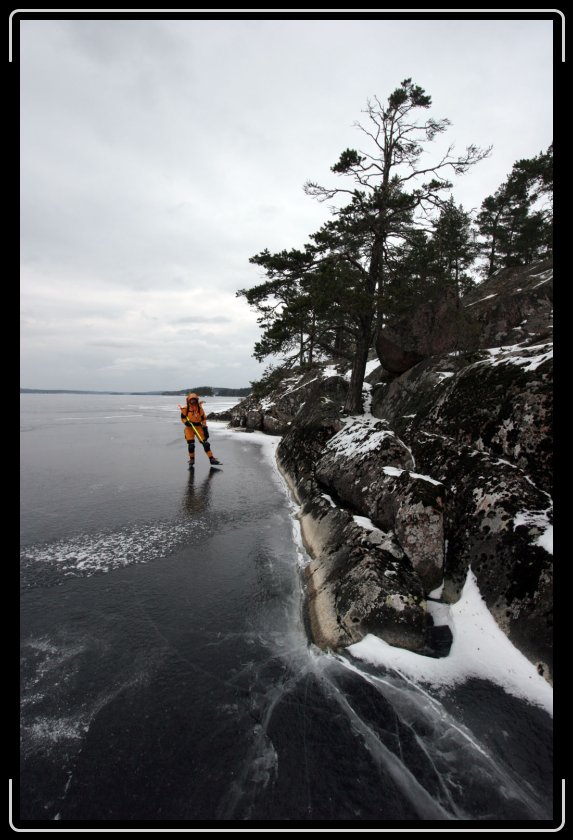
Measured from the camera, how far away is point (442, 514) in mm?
6438

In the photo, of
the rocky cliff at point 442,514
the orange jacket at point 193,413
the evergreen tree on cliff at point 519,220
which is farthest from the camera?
the evergreen tree on cliff at point 519,220

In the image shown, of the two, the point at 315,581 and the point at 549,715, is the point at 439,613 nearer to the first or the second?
the point at 549,715

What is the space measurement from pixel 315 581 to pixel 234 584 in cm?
168

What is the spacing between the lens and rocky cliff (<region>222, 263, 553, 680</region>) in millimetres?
5117

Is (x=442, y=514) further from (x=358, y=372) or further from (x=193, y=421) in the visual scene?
(x=193, y=421)

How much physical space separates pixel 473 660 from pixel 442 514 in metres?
2.38

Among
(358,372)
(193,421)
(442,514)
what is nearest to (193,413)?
(193,421)

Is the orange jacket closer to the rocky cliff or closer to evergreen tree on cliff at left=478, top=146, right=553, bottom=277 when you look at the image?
the rocky cliff

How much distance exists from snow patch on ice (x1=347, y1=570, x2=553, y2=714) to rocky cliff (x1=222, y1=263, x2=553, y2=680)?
145 millimetres

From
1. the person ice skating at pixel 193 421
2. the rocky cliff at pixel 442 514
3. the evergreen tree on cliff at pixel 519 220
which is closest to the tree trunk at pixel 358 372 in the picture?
the rocky cliff at pixel 442 514

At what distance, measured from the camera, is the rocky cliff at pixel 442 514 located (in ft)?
16.8

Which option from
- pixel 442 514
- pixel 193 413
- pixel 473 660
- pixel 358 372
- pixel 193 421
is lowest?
pixel 473 660

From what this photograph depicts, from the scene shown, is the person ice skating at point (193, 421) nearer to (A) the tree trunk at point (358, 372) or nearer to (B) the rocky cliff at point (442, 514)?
(B) the rocky cliff at point (442, 514)

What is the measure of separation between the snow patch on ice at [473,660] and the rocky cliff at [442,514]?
0.14 meters
